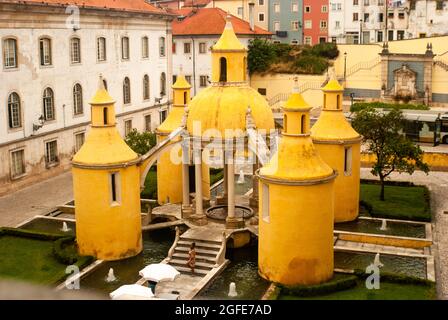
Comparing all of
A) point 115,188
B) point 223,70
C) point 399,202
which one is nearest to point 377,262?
point 399,202

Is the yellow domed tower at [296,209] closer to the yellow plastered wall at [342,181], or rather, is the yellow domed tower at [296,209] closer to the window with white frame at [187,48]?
A: the yellow plastered wall at [342,181]

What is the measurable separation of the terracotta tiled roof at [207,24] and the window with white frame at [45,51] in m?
26.8

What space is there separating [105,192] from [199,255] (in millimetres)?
4875

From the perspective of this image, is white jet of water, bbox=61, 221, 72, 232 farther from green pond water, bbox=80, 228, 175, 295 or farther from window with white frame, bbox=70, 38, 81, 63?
window with white frame, bbox=70, 38, 81, 63

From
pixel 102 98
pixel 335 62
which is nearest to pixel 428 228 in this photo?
pixel 102 98

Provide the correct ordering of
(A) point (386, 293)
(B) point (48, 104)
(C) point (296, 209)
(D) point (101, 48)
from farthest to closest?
(D) point (101, 48)
(B) point (48, 104)
(C) point (296, 209)
(A) point (386, 293)

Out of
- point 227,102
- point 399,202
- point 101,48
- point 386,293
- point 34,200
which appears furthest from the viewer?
point 101,48

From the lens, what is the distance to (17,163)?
3956 cm

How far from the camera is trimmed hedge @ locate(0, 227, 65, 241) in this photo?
2956cm

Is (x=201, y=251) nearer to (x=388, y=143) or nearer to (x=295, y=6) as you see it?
(x=388, y=143)

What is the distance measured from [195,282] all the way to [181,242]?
324 centimetres

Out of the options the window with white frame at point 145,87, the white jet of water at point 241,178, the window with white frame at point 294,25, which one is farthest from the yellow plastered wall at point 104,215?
the window with white frame at point 294,25

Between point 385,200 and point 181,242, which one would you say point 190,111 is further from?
point 385,200

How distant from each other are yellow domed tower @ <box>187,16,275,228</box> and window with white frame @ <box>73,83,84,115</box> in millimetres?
17695
